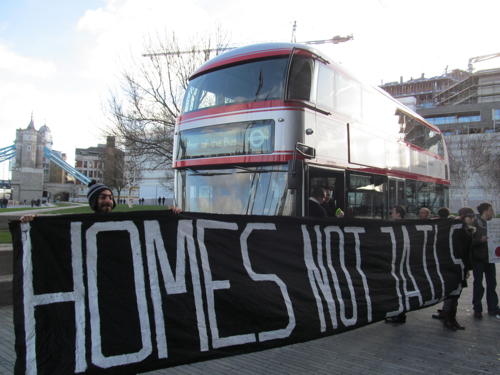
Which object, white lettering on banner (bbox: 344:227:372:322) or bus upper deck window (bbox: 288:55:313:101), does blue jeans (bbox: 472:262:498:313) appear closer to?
white lettering on banner (bbox: 344:227:372:322)

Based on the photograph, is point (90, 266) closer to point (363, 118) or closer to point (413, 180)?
point (363, 118)

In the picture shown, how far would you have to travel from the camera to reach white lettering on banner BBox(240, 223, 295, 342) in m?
3.81

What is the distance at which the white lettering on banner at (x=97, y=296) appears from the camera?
293 cm

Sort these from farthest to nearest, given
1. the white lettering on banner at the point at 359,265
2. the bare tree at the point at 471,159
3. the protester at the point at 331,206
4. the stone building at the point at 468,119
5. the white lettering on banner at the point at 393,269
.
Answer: the stone building at the point at 468,119 → the bare tree at the point at 471,159 → the protester at the point at 331,206 → the white lettering on banner at the point at 393,269 → the white lettering on banner at the point at 359,265

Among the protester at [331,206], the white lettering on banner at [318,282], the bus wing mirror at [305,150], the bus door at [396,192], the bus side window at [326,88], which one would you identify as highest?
the bus side window at [326,88]

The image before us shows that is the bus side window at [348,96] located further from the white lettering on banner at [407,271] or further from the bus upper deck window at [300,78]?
the white lettering on banner at [407,271]

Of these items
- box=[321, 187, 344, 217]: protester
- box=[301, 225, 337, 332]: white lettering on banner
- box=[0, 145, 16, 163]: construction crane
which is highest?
box=[0, 145, 16, 163]: construction crane

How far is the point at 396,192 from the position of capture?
9.57 meters

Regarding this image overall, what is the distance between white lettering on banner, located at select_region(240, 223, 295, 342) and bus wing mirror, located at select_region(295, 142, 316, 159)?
101 inches

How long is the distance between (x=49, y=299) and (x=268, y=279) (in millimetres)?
1946

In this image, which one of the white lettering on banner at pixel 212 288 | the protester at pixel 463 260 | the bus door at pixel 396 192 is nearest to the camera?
the white lettering on banner at pixel 212 288

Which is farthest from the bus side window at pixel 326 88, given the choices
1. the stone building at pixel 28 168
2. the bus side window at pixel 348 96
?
the stone building at pixel 28 168

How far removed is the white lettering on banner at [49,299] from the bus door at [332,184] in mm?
4413

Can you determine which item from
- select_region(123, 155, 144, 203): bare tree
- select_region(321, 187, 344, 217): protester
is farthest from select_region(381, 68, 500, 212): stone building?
select_region(321, 187, 344, 217): protester
